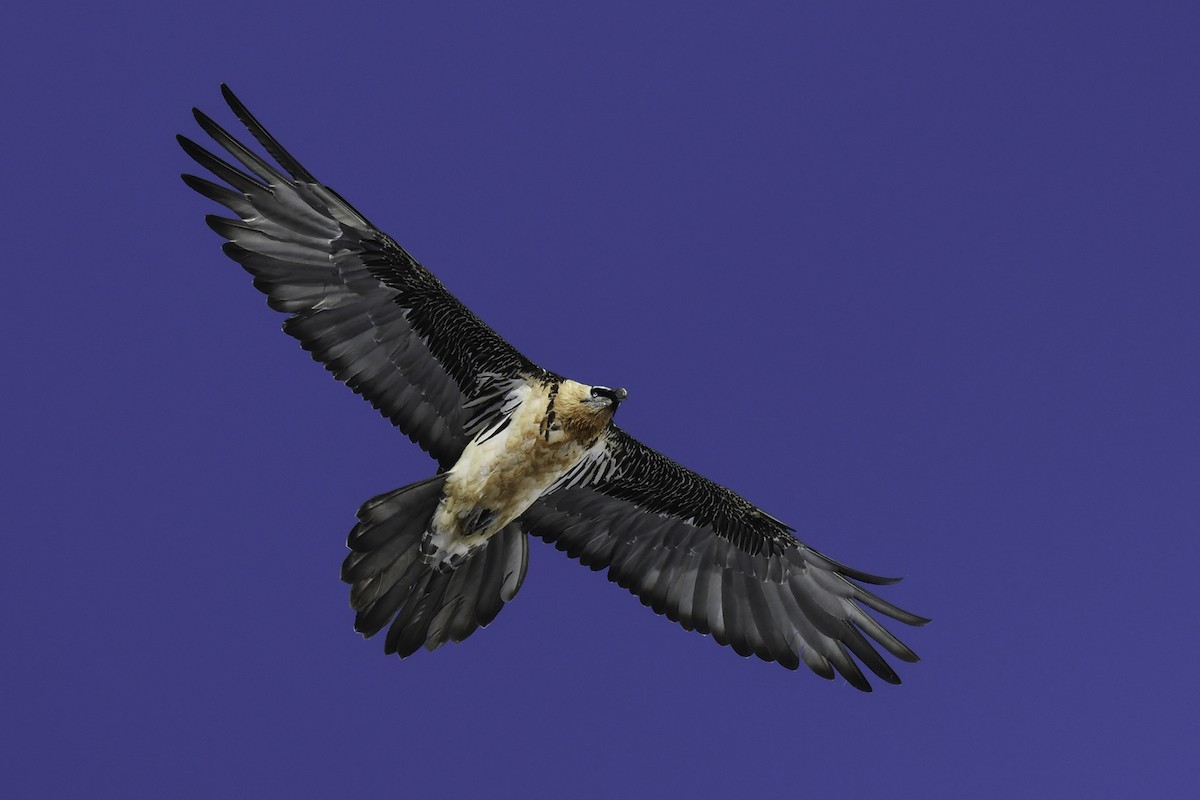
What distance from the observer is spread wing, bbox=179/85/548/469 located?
791cm

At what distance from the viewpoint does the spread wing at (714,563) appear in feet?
30.5

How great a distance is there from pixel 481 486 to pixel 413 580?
30.2 inches

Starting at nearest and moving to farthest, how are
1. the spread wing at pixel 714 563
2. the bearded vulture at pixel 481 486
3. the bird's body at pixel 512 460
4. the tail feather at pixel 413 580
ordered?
the bearded vulture at pixel 481 486 → the tail feather at pixel 413 580 → the bird's body at pixel 512 460 → the spread wing at pixel 714 563

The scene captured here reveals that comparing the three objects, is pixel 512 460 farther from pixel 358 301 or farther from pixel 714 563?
pixel 714 563

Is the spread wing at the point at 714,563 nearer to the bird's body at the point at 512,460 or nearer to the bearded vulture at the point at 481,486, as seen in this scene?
the bearded vulture at the point at 481,486

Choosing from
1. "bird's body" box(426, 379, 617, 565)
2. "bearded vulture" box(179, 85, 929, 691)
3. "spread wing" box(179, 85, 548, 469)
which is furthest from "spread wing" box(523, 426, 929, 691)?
"spread wing" box(179, 85, 548, 469)

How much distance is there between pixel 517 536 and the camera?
354 inches

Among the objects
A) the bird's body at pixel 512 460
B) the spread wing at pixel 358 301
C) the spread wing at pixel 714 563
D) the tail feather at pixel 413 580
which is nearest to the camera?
the spread wing at pixel 358 301

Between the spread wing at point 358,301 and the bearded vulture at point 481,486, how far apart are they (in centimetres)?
1

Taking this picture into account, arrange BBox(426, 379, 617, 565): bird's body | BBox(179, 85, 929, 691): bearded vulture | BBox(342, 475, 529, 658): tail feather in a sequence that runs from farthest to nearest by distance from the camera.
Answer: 1. BBox(426, 379, 617, 565): bird's body
2. BBox(342, 475, 529, 658): tail feather
3. BBox(179, 85, 929, 691): bearded vulture

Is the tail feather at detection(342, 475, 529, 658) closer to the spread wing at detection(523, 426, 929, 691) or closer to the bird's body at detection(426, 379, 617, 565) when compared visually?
the bird's body at detection(426, 379, 617, 565)

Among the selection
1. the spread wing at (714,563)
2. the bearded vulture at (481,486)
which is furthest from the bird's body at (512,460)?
the spread wing at (714,563)

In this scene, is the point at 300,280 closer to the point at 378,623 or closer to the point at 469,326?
the point at 469,326

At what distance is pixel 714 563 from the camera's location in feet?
31.8
